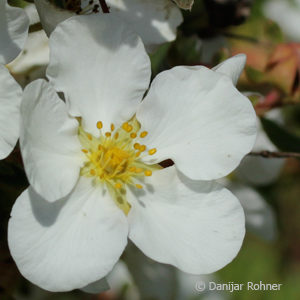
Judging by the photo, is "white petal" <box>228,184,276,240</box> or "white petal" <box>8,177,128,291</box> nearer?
"white petal" <box>8,177,128,291</box>

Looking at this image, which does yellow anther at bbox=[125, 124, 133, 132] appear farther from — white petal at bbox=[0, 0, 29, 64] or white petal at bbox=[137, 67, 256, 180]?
white petal at bbox=[0, 0, 29, 64]

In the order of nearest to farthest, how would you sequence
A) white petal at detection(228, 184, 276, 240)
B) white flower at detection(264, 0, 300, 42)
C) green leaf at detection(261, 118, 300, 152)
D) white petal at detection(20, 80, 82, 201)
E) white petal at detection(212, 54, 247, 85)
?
white petal at detection(20, 80, 82, 201) → white petal at detection(212, 54, 247, 85) → green leaf at detection(261, 118, 300, 152) → white petal at detection(228, 184, 276, 240) → white flower at detection(264, 0, 300, 42)

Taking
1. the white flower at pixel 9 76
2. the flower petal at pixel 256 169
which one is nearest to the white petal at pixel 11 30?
the white flower at pixel 9 76

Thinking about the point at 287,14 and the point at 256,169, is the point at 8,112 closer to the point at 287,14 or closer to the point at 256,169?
the point at 256,169

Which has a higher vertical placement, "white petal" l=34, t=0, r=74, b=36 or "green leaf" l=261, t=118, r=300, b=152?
"white petal" l=34, t=0, r=74, b=36

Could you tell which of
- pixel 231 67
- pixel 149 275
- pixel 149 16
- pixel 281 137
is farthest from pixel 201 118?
pixel 149 275

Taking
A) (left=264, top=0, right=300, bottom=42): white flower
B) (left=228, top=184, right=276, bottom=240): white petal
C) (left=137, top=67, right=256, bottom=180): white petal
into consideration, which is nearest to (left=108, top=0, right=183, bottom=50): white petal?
(left=137, top=67, right=256, bottom=180): white petal

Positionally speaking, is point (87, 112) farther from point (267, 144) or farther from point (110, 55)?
point (267, 144)
